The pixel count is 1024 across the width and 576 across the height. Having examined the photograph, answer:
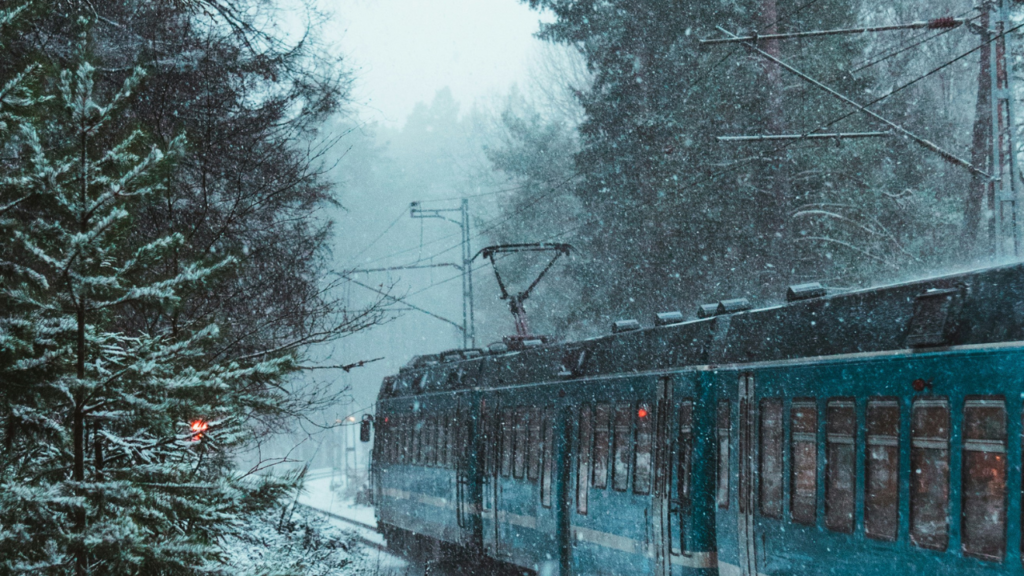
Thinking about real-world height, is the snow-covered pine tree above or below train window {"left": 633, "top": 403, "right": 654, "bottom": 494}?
above

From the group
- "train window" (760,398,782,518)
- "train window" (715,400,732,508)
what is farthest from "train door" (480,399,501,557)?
"train window" (760,398,782,518)

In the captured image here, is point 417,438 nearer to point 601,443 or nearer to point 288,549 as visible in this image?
point 601,443

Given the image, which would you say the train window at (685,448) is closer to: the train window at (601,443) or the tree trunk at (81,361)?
the train window at (601,443)

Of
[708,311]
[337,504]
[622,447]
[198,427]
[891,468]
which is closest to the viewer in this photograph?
[198,427]

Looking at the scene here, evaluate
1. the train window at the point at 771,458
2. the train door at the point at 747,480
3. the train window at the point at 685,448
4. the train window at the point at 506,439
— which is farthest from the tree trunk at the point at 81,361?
the train window at the point at 506,439

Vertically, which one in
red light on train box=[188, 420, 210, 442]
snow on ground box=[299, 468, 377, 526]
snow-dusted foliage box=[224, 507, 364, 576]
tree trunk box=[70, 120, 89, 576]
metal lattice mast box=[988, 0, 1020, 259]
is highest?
metal lattice mast box=[988, 0, 1020, 259]

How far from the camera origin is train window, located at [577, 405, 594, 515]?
35.1 feet

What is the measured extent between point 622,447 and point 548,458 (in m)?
1.77

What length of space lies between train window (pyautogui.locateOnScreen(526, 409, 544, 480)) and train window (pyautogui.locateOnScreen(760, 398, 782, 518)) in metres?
4.39

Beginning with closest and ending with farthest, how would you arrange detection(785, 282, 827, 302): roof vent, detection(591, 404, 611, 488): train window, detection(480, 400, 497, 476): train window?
detection(785, 282, 827, 302): roof vent < detection(591, 404, 611, 488): train window < detection(480, 400, 497, 476): train window

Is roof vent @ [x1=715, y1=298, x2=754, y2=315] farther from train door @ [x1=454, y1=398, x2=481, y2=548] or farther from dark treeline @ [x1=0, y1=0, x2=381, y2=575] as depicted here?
train door @ [x1=454, y1=398, x2=481, y2=548]

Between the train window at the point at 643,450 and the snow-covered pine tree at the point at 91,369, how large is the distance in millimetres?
5849

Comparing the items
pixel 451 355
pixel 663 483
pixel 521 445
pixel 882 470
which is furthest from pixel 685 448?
pixel 451 355

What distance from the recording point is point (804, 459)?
23.9 ft
